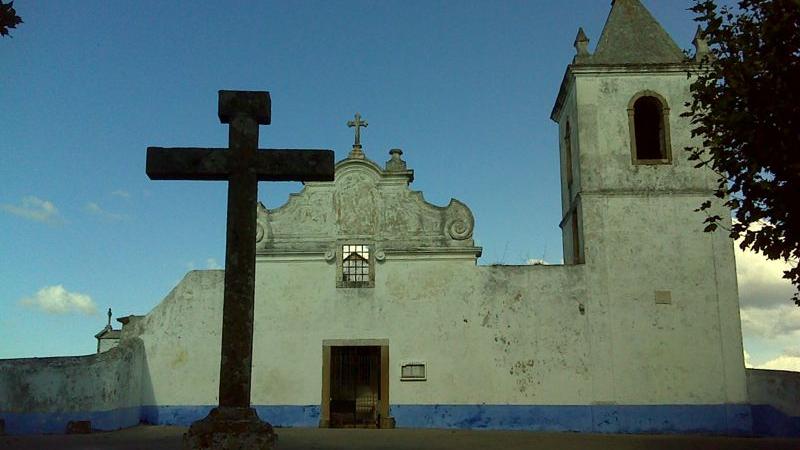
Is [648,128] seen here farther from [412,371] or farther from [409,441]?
[409,441]

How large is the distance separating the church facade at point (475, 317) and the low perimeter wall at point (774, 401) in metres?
0.12

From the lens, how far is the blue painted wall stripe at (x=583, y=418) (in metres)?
17.8

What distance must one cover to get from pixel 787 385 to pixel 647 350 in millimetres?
3208

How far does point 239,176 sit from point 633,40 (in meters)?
15.4

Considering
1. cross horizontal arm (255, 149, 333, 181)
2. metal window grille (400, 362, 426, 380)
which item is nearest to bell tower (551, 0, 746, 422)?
metal window grille (400, 362, 426, 380)

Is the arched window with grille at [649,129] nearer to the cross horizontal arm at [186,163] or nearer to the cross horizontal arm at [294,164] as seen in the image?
the cross horizontal arm at [294,164]

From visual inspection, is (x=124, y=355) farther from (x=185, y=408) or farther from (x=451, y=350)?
(x=451, y=350)

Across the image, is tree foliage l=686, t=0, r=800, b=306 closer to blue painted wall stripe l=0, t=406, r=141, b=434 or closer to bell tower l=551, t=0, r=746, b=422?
bell tower l=551, t=0, r=746, b=422

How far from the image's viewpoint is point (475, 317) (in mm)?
18516

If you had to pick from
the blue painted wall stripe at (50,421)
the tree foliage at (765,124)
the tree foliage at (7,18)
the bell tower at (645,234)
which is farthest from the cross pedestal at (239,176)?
the bell tower at (645,234)

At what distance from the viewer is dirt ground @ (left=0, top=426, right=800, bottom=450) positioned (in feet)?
45.0

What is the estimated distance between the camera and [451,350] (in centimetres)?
1839

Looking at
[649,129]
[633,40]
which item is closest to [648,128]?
[649,129]

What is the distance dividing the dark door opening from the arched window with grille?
8416mm
